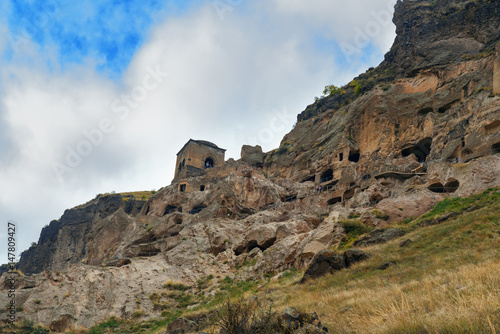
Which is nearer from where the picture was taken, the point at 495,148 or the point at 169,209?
the point at 495,148

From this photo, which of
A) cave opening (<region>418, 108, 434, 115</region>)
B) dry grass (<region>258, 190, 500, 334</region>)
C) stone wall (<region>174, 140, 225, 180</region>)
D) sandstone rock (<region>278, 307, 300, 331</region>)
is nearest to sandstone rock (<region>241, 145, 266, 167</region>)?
stone wall (<region>174, 140, 225, 180</region>)

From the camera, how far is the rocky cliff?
2311 cm

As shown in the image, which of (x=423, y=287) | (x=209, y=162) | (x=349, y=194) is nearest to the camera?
(x=423, y=287)

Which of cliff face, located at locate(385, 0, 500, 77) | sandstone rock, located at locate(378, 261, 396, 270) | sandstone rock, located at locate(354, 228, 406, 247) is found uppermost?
cliff face, located at locate(385, 0, 500, 77)

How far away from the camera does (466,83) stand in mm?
37219

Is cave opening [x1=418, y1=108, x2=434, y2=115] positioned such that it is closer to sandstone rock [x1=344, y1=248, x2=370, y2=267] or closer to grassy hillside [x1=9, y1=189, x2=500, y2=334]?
grassy hillside [x1=9, y1=189, x2=500, y2=334]

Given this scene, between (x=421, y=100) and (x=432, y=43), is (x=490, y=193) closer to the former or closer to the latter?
(x=421, y=100)

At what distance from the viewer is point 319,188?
40.6 meters

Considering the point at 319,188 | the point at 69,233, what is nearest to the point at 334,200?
the point at 319,188

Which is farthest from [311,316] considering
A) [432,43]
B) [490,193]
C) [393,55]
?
[393,55]

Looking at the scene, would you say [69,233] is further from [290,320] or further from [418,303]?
[418,303]

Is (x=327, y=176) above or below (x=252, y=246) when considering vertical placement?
above

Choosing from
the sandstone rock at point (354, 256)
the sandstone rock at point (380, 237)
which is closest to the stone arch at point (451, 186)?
the sandstone rock at point (380, 237)

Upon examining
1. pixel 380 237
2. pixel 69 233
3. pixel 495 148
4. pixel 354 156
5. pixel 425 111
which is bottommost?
pixel 380 237
